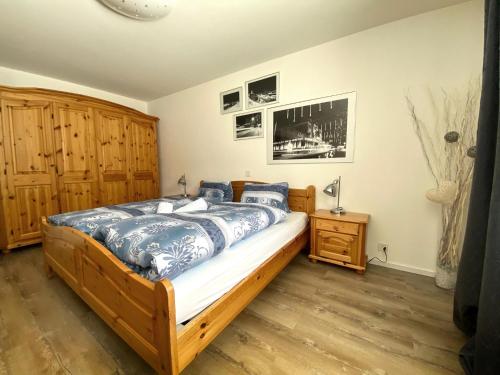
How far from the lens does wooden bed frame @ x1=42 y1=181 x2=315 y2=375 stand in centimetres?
90

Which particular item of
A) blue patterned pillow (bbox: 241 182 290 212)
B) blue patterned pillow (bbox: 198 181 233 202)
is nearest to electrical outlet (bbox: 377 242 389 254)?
blue patterned pillow (bbox: 241 182 290 212)

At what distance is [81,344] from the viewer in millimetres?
1300

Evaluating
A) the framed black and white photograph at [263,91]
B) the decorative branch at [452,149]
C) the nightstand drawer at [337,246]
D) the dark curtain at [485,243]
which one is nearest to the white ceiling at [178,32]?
the framed black and white photograph at [263,91]

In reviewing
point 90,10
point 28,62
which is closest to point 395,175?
point 90,10

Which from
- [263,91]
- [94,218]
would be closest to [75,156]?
[94,218]

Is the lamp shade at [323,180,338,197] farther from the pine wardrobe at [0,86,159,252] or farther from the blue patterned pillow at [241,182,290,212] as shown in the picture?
the pine wardrobe at [0,86,159,252]

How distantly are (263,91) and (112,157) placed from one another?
2693 millimetres

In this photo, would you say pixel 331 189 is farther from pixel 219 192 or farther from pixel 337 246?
pixel 219 192

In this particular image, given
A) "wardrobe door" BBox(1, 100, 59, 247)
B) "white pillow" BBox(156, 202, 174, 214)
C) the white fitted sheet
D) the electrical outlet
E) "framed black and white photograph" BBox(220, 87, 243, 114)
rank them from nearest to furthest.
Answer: the white fitted sheet, "white pillow" BBox(156, 202, 174, 214), the electrical outlet, "wardrobe door" BBox(1, 100, 59, 247), "framed black and white photograph" BBox(220, 87, 243, 114)

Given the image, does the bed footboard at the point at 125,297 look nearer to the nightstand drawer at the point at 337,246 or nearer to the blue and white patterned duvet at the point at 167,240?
the blue and white patterned duvet at the point at 167,240

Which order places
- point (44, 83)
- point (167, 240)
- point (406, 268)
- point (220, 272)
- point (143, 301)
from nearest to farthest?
point (143, 301), point (167, 240), point (220, 272), point (406, 268), point (44, 83)

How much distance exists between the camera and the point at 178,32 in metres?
2.10

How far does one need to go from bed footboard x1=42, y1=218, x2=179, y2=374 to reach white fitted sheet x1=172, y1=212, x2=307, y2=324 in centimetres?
10

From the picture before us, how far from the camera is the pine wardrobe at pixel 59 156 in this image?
102 inches
